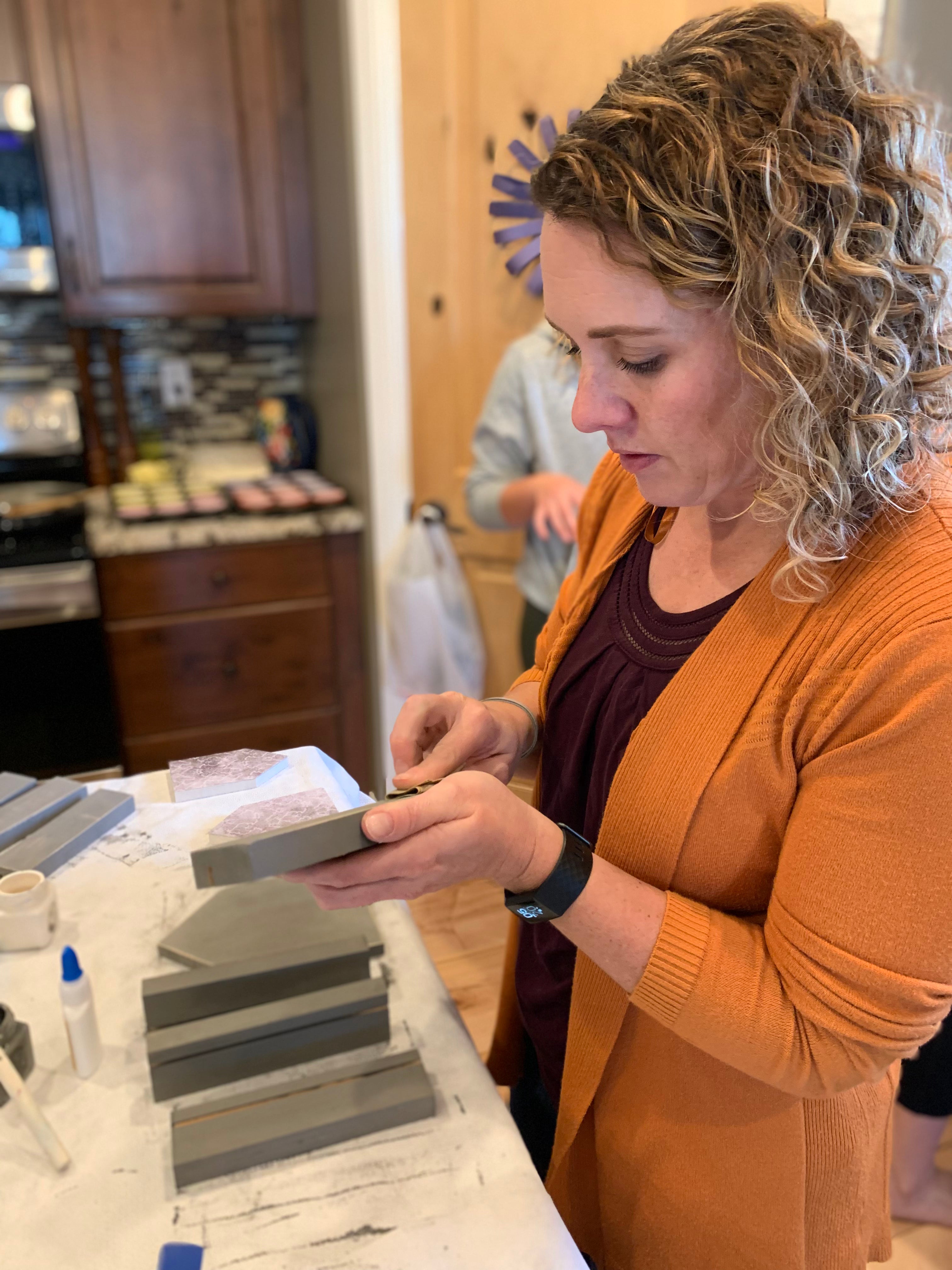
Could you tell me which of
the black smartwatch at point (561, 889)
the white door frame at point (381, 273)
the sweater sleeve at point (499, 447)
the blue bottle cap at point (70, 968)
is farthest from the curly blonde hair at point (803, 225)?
the white door frame at point (381, 273)

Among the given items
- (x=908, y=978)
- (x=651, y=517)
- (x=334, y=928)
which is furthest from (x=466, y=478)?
(x=908, y=978)

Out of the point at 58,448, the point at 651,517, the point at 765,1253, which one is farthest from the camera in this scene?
the point at 58,448

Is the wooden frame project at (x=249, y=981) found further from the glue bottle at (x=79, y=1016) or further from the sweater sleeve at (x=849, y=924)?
the sweater sleeve at (x=849, y=924)

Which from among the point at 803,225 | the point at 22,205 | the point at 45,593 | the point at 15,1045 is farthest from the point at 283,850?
the point at 22,205

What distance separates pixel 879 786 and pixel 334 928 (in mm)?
518

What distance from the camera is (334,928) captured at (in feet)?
2.80

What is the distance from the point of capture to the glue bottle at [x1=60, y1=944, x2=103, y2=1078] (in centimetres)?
73

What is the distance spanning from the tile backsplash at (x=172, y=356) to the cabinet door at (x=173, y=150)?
0.18m

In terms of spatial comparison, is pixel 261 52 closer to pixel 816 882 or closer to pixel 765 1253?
pixel 816 882

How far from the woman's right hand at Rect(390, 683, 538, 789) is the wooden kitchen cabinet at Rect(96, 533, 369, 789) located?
1.24 metres

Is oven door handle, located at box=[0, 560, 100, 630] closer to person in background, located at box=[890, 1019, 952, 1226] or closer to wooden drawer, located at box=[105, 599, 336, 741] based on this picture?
wooden drawer, located at box=[105, 599, 336, 741]

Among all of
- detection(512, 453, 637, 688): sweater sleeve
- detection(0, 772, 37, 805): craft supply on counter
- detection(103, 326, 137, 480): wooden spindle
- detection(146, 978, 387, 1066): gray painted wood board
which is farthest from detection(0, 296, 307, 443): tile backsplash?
detection(146, 978, 387, 1066): gray painted wood board

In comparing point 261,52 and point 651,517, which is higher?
point 261,52

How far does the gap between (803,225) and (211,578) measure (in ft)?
5.97
